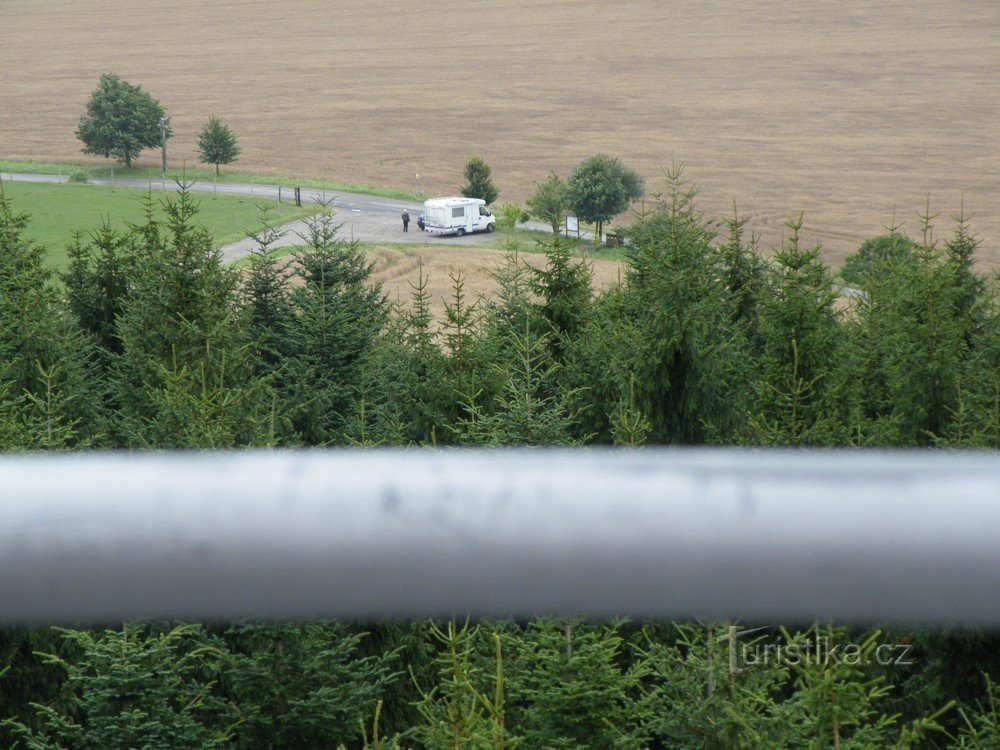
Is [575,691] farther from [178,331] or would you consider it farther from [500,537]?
[178,331]

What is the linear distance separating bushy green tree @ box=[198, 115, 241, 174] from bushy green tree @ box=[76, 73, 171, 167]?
493 cm

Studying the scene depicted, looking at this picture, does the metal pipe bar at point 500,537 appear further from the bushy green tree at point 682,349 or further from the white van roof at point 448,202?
the white van roof at point 448,202

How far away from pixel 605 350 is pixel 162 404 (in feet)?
18.4

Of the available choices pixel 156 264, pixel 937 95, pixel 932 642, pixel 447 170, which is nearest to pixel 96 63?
pixel 447 170

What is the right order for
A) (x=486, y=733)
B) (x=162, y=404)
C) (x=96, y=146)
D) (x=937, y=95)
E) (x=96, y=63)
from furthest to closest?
(x=96, y=63) → (x=937, y=95) → (x=96, y=146) → (x=162, y=404) → (x=486, y=733)

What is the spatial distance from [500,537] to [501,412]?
11.5 m

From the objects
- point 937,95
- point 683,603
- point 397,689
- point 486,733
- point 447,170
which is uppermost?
point 937,95

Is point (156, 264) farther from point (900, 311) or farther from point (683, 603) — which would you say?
point (683, 603)

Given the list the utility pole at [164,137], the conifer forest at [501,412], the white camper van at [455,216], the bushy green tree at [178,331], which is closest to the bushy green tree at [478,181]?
the white camper van at [455,216]

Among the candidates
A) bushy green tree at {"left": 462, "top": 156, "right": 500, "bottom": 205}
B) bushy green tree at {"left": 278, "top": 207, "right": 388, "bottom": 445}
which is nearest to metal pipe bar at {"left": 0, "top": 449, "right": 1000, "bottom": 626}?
bushy green tree at {"left": 278, "top": 207, "right": 388, "bottom": 445}

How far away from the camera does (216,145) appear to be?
83812 mm

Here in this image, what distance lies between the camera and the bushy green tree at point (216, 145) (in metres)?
83.6

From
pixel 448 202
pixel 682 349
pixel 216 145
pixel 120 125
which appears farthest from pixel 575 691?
pixel 120 125

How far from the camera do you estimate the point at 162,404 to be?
11609mm
